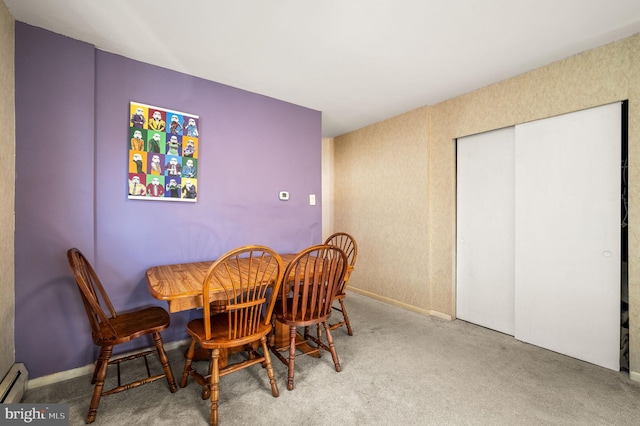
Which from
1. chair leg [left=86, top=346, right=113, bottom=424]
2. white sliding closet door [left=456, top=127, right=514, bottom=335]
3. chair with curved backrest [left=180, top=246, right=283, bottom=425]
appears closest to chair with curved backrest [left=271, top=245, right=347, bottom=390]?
chair with curved backrest [left=180, top=246, right=283, bottom=425]

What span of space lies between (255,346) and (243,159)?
1731 millimetres

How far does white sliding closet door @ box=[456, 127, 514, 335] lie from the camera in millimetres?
2715

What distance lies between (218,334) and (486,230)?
266 centimetres

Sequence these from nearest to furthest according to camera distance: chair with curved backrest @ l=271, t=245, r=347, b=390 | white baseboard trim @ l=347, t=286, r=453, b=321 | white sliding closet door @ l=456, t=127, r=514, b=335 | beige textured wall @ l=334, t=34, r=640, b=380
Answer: chair with curved backrest @ l=271, t=245, r=347, b=390 < beige textured wall @ l=334, t=34, r=640, b=380 < white sliding closet door @ l=456, t=127, r=514, b=335 < white baseboard trim @ l=347, t=286, r=453, b=321

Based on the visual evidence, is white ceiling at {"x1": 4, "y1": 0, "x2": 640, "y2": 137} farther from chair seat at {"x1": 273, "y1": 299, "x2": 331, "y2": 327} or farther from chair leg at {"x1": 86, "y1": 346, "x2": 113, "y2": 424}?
chair leg at {"x1": 86, "y1": 346, "x2": 113, "y2": 424}

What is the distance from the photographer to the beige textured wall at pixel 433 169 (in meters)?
→ 2.01

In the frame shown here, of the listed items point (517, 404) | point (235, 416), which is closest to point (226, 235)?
point (235, 416)

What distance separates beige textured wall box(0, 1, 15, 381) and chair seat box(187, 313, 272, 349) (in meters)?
1.09

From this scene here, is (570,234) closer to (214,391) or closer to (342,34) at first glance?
(342,34)

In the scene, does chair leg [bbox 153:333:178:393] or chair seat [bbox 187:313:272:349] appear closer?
chair seat [bbox 187:313:272:349]

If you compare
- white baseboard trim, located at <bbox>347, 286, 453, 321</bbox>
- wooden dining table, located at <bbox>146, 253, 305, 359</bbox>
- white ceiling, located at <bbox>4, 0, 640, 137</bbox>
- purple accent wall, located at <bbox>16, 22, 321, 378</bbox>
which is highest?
white ceiling, located at <bbox>4, 0, 640, 137</bbox>

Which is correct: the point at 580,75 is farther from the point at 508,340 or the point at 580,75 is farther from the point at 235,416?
the point at 235,416

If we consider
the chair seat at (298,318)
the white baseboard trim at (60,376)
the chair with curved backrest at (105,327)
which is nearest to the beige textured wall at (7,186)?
the white baseboard trim at (60,376)

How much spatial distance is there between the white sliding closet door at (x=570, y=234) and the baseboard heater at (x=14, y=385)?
3.67 m
